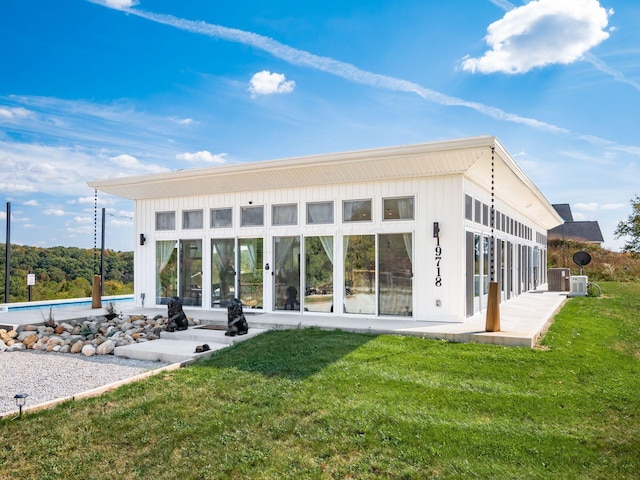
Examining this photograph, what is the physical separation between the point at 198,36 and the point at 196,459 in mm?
10327

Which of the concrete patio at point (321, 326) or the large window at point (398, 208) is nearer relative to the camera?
the concrete patio at point (321, 326)

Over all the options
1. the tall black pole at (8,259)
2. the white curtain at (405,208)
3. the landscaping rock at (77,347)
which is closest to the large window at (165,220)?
the landscaping rock at (77,347)

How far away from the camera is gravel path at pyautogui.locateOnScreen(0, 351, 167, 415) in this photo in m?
5.26

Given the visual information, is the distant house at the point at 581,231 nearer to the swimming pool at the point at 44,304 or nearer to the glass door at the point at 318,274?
the glass door at the point at 318,274

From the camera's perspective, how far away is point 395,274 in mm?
8664

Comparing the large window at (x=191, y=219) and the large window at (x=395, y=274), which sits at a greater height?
the large window at (x=191, y=219)

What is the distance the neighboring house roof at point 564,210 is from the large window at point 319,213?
40204mm

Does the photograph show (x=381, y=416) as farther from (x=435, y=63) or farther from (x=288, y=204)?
(x=435, y=63)

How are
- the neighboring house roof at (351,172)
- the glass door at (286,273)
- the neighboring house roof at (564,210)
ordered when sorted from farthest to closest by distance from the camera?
the neighboring house roof at (564,210), the glass door at (286,273), the neighboring house roof at (351,172)

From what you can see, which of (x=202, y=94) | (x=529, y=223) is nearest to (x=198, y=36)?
(x=202, y=94)

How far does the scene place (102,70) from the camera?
11438 mm

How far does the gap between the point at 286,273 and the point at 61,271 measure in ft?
42.6

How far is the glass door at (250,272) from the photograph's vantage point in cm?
1012

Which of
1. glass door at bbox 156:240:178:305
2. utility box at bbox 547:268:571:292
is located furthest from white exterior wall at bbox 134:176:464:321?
utility box at bbox 547:268:571:292
